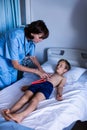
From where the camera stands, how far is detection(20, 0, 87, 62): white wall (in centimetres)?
278

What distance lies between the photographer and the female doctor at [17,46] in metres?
2.11

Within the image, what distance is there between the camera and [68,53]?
9.62 ft

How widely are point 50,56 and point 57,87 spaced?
0.87 m

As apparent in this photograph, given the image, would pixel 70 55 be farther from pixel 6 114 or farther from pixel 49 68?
pixel 6 114

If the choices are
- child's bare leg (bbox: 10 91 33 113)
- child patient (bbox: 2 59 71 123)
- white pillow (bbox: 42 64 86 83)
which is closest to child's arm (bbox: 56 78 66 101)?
child patient (bbox: 2 59 71 123)

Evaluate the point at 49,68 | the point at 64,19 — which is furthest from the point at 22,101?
the point at 64,19

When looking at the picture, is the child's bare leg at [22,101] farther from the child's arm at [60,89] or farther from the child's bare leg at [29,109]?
the child's arm at [60,89]

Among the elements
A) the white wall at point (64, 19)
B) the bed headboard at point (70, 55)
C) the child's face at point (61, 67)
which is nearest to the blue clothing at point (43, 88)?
the child's face at point (61, 67)

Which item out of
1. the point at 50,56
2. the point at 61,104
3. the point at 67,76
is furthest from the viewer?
the point at 50,56

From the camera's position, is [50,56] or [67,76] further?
[50,56]

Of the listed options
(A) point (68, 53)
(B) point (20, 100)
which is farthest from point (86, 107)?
(A) point (68, 53)

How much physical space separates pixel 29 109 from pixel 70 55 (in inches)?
53.2

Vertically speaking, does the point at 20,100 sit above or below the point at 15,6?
below

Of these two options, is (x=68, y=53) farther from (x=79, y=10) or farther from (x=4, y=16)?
(x=4, y=16)
